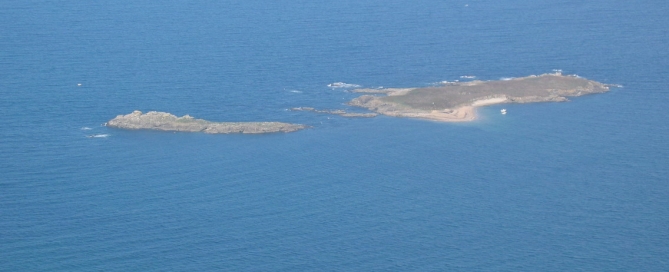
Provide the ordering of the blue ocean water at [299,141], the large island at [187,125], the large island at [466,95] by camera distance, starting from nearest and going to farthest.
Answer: the blue ocean water at [299,141] < the large island at [187,125] < the large island at [466,95]

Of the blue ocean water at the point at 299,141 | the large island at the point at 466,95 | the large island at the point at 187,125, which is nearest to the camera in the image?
the blue ocean water at the point at 299,141

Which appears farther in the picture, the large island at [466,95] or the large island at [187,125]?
the large island at [466,95]

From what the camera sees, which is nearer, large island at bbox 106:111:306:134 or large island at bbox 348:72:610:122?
large island at bbox 106:111:306:134

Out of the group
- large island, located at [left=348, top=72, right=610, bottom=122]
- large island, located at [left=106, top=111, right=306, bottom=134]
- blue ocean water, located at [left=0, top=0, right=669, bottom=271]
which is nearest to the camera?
blue ocean water, located at [left=0, top=0, right=669, bottom=271]

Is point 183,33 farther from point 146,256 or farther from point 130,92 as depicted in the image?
point 146,256
